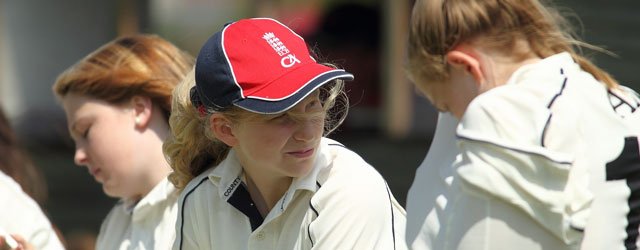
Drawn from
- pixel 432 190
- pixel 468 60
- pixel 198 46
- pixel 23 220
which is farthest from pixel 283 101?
pixel 198 46

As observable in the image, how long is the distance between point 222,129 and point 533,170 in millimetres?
874

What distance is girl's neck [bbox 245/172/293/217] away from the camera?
2879 millimetres

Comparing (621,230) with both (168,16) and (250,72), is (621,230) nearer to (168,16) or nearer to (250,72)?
(250,72)

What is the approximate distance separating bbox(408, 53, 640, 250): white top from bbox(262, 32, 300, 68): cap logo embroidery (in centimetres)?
51

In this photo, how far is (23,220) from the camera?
3488mm

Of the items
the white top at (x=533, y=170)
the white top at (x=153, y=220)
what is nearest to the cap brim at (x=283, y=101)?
the white top at (x=533, y=170)

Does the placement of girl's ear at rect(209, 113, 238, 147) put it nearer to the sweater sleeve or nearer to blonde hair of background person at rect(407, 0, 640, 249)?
blonde hair of background person at rect(407, 0, 640, 249)

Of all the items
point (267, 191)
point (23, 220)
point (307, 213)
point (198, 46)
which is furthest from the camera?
point (198, 46)

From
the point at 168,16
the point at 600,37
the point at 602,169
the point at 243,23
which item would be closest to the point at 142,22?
the point at 168,16

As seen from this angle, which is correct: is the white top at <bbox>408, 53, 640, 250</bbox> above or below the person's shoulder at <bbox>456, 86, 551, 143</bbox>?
below

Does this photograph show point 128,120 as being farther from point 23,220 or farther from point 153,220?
point 23,220

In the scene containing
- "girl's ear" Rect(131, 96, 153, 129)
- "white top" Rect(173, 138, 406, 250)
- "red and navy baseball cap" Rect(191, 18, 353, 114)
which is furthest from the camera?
"girl's ear" Rect(131, 96, 153, 129)

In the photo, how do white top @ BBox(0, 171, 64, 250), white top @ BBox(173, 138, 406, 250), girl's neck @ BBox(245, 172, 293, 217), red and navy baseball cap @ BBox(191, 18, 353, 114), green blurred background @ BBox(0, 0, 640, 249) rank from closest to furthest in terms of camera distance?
red and navy baseball cap @ BBox(191, 18, 353, 114)
white top @ BBox(173, 138, 406, 250)
girl's neck @ BBox(245, 172, 293, 217)
white top @ BBox(0, 171, 64, 250)
green blurred background @ BBox(0, 0, 640, 249)

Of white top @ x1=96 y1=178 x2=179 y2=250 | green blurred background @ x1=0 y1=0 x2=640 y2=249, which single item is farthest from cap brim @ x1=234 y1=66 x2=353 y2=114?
green blurred background @ x1=0 y1=0 x2=640 y2=249
